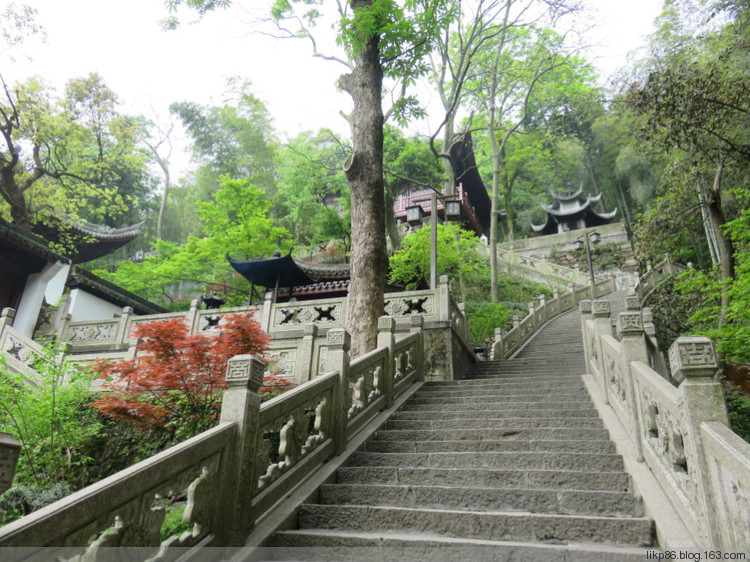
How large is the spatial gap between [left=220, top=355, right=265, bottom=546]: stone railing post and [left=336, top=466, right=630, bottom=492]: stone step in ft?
4.49

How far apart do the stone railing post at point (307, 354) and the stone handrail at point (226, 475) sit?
345 cm

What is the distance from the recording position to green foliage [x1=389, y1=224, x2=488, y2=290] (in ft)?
53.3

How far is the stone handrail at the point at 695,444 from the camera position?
235 centimetres

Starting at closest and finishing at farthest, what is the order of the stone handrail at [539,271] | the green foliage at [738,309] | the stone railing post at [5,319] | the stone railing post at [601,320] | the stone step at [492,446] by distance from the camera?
the stone step at [492,446] → the stone railing post at [601,320] → the green foliage at [738,309] → the stone railing post at [5,319] → the stone handrail at [539,271]

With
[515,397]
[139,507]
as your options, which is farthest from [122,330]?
[139,507]

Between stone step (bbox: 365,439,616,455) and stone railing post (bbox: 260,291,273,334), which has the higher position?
stone railing post (bbox: 260,291,273,334)

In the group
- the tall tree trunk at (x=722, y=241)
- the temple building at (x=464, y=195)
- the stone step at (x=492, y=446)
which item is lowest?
the stone step at (x=492, y=446)

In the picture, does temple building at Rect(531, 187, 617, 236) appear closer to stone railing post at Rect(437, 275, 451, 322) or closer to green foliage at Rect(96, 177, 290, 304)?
green foliage at Rect(96, 177, 290, 304)

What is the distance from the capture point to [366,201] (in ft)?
27.0

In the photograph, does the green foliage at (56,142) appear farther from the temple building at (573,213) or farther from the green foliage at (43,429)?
the temple building at (573,213)

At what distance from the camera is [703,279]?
27.9ft

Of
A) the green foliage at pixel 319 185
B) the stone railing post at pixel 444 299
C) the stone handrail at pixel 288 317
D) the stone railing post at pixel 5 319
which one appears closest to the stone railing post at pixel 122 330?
the stone handrail at pixel 288 317

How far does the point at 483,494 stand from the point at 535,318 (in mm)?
14240

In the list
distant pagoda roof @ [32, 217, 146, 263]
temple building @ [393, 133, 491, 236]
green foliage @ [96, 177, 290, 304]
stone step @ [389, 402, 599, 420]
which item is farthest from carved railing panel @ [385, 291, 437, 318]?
temple building @ [393, 133, 491, 236]
